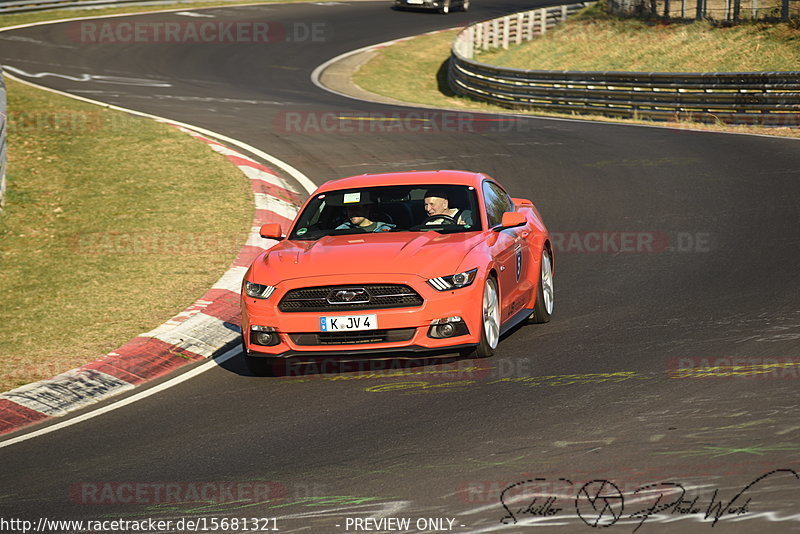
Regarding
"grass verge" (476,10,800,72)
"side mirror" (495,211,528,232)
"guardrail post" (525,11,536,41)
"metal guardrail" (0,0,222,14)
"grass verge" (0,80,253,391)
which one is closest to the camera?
"side mirror" (495,211,528,232)

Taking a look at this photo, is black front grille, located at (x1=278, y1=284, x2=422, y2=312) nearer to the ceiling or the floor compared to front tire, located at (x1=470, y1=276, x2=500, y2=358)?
nearer to the ceiling

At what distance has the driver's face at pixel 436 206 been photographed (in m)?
10.3

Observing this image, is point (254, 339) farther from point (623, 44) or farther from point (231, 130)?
point (623, 44)

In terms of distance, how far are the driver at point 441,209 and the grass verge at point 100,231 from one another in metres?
2.81

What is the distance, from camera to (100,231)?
14195 millimetres

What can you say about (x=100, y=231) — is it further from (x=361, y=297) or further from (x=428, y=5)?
(x=428, y=5)

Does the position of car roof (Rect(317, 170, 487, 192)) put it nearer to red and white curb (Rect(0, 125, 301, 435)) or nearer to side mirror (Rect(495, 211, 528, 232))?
side mirror (Rect(495, 211, 528, 232))

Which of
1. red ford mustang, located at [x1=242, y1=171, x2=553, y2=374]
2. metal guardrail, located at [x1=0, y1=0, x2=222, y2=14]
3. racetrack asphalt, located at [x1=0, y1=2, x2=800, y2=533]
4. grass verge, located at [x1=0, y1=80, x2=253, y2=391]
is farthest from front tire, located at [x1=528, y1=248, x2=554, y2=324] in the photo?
metal guardrail, located at [x1=0, y1=0, x2=222, y2=14]

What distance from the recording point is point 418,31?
1868 inches

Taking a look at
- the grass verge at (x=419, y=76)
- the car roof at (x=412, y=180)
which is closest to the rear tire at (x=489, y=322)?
the car roof at (x=412, y=180)

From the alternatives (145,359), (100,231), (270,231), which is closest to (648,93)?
(100,231)

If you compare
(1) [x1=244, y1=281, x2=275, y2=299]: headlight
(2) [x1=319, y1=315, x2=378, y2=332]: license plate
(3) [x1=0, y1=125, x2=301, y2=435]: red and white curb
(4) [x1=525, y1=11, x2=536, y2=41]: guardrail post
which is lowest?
(4) [x1=525, y1=11, x2=536, y2=41]: guardrail post

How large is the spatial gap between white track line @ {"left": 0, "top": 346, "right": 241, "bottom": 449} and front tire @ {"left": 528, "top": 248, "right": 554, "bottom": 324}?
2647 millimetres

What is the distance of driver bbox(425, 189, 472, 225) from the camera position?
10117 mm
